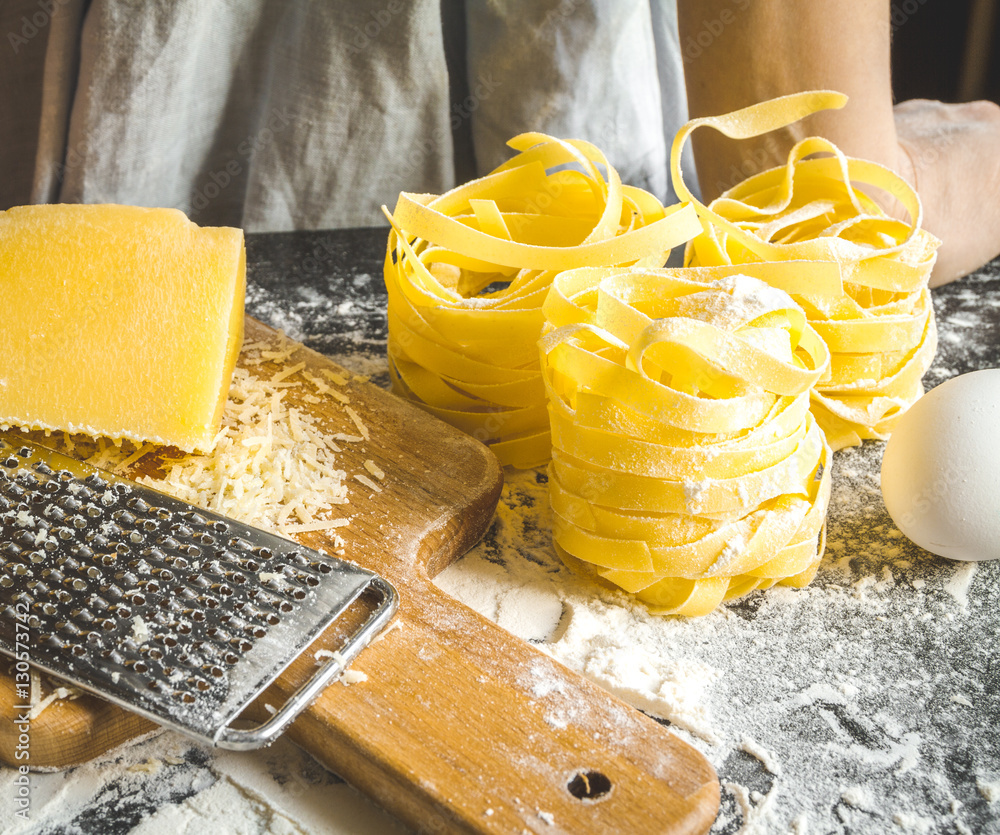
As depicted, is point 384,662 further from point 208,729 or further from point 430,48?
point 430,48

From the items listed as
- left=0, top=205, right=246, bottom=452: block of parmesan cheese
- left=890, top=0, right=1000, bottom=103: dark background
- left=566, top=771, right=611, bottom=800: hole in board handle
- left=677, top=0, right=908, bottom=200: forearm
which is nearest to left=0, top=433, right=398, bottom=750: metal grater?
left=0, top=205, right=246, bottom=452: block of parmesan cheese

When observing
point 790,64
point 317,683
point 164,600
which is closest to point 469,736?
point 317,683

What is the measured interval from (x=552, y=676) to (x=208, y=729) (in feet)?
0.88

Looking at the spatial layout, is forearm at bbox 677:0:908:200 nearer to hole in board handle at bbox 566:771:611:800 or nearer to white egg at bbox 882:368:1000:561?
white egg at bbox 882:368:1000:561

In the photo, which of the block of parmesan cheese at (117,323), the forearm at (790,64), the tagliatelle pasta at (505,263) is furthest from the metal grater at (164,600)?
the forearm at (790,64)

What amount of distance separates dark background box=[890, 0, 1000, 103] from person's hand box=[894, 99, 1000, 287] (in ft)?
1.93

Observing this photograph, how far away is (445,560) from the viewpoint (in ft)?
3.00

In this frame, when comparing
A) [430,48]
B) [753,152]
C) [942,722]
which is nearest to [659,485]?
[942,722]

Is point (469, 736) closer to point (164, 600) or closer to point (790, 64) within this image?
point (164, 600)

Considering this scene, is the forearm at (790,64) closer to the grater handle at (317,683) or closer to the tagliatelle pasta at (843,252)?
the tagliatelle pasta at (843,252)

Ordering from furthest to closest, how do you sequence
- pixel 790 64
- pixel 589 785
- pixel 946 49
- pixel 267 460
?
pixel 946 49 → pixel 790 64 → pixel 267 460 → pixel 589 785

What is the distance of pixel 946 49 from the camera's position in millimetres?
2078

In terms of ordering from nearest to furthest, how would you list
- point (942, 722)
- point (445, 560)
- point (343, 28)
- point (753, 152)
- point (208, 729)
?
point (208, 729) < point (942, 722) < point (445, 560) < point (753, 152) < point (343, 28)

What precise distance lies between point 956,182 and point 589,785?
124 centimetres
